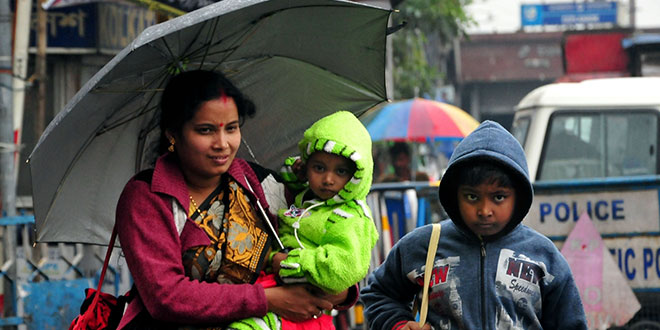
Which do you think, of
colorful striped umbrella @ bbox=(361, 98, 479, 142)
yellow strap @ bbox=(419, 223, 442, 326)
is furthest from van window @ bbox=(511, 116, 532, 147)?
yellow strap @ bbox=(419, 223, 442, 326)

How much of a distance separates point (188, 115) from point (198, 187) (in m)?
0.24

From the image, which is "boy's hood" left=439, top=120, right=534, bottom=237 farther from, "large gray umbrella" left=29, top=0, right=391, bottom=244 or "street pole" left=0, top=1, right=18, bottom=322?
"street pole" left=0, top=1, right=18, bottom=322

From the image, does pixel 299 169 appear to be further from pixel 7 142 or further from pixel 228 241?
pixel 7 142

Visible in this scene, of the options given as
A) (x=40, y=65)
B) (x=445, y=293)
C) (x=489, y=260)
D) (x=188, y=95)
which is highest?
(x=40, y=65)

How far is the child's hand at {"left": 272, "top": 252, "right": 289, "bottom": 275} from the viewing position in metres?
3.02

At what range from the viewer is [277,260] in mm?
3031

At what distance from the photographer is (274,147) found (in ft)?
12.4

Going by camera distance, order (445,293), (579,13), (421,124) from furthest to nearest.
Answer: (579,13) < (421,124) < (445,293)

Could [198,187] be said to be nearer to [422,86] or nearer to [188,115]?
[188,115]

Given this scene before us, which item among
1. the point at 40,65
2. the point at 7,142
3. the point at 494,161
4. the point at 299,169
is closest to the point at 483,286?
the point at 494,161

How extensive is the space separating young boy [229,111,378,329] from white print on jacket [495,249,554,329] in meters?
0.45

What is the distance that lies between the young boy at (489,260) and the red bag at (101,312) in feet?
2.96

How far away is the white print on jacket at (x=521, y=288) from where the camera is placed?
120 inches

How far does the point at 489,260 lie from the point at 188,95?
1.13m
